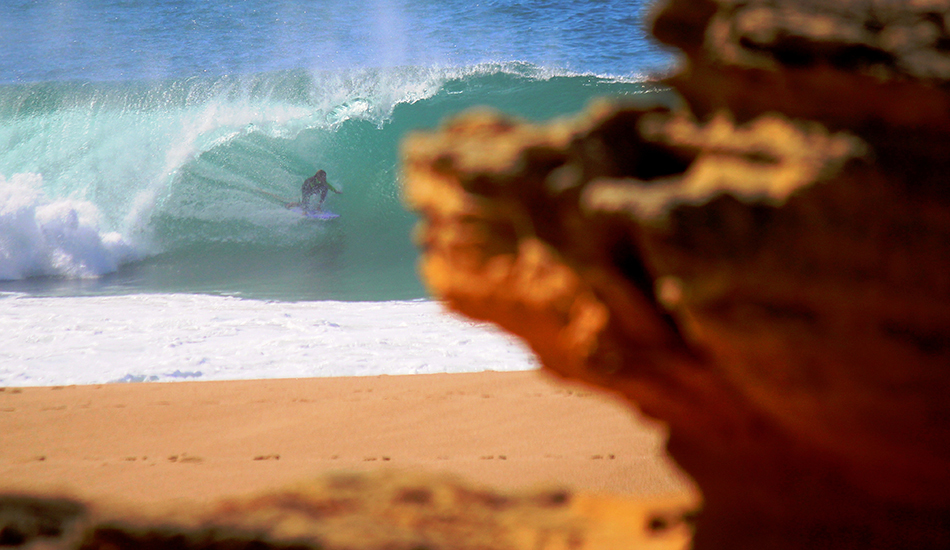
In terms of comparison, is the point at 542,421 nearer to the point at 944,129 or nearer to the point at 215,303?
the point at 944,129

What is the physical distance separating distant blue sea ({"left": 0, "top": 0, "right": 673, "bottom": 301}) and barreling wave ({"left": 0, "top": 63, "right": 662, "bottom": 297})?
0.11 feet

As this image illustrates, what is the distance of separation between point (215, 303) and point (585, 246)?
6.36 metres

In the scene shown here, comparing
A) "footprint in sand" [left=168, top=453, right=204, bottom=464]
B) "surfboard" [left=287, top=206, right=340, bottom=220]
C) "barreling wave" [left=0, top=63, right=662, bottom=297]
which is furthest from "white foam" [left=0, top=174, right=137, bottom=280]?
"footprint in sand" [left=168, top=453, right=204, bottom=464]

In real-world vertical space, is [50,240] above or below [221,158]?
below

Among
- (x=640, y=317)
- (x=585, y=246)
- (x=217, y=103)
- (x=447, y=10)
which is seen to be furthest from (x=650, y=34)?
(x=447, y=10)

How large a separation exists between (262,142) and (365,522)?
1173 centimetres

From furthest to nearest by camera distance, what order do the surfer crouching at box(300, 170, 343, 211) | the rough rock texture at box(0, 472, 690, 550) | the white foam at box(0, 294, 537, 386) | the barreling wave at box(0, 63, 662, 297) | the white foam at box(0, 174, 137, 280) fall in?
the surfer crouching at box(300, 170, 343, 211), the barreling wave at box(0, 63, 662, 297), the white foam at box(0, 174, 137, 280), the white foam at box(0, 294, 537, 386), the rough rock texture at box(0, 472, 690, 550)

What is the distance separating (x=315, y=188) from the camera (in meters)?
11.7

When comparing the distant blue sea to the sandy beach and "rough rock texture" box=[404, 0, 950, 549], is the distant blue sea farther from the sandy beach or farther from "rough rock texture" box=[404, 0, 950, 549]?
"rough rock texture" box=[404, 0, 950, 549]

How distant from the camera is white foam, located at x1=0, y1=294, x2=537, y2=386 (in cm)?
463

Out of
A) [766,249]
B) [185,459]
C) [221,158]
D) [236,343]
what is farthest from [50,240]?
[766,249]

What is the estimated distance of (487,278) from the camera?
165 cm

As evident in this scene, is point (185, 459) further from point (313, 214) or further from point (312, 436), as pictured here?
point (313, 214)

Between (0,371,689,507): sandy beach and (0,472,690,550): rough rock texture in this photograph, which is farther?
(0,371,689,507): sandy beach
